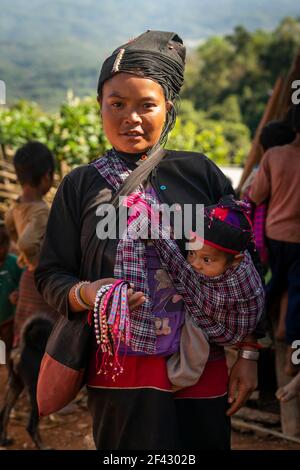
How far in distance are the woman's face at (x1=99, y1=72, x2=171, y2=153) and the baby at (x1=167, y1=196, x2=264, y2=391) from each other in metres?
0.32

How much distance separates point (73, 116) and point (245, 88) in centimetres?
2796

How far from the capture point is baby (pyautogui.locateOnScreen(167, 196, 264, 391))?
2.11m

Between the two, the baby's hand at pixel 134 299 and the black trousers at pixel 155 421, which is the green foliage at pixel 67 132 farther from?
the baby's hand at pixel 134 299

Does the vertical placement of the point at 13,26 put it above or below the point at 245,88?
above

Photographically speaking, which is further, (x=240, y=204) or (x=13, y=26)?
(x=13, y=26)

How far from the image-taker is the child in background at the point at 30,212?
410 cm

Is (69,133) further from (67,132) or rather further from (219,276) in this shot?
(219,276)


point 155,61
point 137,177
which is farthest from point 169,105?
point 137,177

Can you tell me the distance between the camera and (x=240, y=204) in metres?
2.18

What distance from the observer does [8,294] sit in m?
4.71

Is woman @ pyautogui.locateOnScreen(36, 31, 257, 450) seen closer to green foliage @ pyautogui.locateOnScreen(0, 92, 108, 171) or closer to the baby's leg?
the baby's leg

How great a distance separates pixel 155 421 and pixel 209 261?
0.52 metres

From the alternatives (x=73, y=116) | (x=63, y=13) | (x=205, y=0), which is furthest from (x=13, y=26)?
(x=73, y=116)

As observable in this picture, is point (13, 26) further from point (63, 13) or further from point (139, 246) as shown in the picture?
point (139, 246)
